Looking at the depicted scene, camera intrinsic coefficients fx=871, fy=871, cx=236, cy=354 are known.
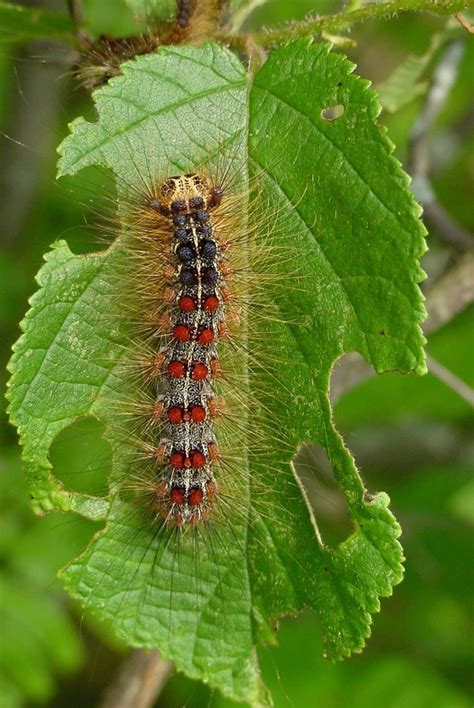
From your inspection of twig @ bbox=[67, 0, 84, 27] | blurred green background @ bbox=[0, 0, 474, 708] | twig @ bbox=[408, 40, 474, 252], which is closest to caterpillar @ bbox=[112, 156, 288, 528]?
twig @ bbox=[67, 0, 84, 27]

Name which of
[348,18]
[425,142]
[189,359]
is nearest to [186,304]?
[189,359]

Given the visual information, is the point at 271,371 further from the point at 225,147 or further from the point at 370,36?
the point at 370,36

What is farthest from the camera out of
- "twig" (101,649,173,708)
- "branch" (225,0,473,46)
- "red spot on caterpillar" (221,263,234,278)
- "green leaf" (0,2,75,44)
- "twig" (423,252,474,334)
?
"twig" (423,252,474,334)

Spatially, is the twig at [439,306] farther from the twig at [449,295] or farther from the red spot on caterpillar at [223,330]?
the red spot on caterpillar at [223,330]

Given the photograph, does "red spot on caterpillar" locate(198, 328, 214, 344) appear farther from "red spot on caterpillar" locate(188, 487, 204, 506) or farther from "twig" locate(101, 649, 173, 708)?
"twig" locate(101, 649, 173, 708)

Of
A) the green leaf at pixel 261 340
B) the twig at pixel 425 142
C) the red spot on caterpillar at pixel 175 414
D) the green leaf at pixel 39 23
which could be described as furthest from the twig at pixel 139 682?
the green leaf at pixel 39 23

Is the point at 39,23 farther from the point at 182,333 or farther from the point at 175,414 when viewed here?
the point at 175,414

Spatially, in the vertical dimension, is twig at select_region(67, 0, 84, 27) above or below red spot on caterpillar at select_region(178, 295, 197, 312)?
above
